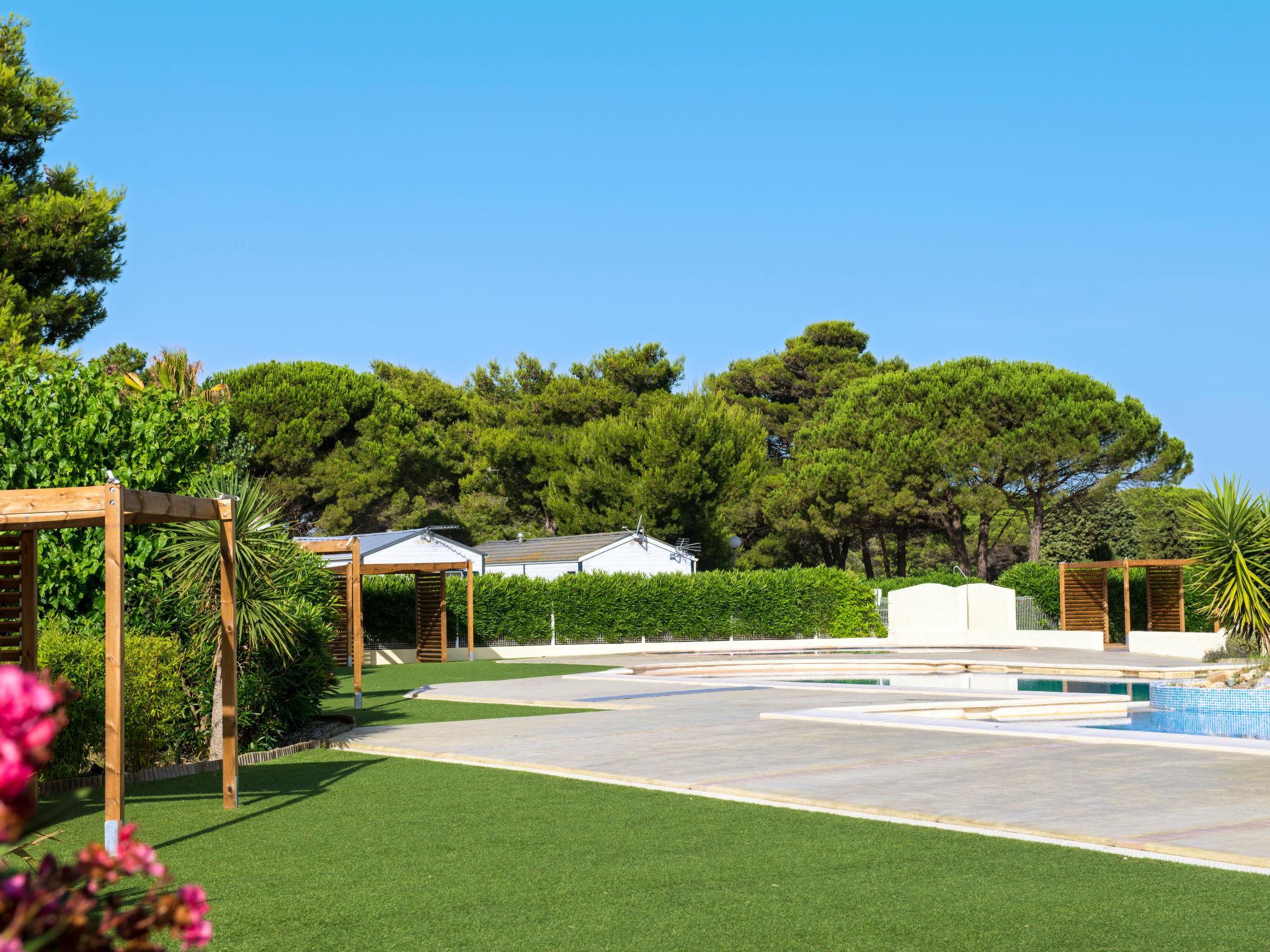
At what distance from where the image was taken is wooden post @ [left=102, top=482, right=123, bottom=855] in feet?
25.9

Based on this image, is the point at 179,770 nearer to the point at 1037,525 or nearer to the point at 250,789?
the point at 250,789

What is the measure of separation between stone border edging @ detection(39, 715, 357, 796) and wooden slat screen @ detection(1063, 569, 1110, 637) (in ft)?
93.8

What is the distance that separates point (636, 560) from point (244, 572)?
30.1 meters

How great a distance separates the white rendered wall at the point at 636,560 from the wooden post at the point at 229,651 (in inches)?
1174

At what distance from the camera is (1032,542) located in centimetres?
4647

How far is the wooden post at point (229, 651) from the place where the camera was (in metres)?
9.73

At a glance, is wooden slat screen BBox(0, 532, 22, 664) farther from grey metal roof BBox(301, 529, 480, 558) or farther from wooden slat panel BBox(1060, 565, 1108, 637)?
wooden slat panel BBox(1060, 565, 1108, 637)

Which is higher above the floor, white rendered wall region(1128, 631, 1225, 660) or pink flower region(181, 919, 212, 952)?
pink flower region(181, 919, 212, 952)

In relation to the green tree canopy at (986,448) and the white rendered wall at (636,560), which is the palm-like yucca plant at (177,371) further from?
the green tree canopy at (986,448)

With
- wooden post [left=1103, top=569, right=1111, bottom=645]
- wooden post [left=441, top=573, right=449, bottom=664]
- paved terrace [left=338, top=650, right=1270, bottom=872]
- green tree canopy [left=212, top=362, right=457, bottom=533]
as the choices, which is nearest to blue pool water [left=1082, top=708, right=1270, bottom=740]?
paved terrace [left=338, top=650, right=1270, bottom=872]

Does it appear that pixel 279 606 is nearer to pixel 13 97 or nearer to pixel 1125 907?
pixel 1125 907

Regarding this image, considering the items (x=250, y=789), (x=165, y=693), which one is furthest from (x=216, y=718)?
(x=250, y=789)

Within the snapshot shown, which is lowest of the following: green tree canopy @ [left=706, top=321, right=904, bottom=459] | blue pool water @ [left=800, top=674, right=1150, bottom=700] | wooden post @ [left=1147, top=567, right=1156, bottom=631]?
blue pool water @ [left=800, top=674, right=1150, bottom=700]

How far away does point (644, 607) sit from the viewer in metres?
36.8
